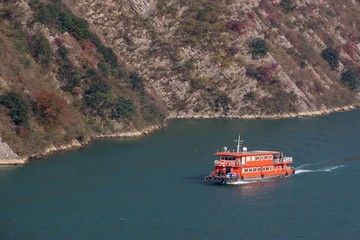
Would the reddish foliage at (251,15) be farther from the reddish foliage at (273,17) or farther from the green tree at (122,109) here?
the green tree at (122,109)

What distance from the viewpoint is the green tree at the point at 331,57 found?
152125 mm

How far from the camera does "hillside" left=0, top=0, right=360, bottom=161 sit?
3883 inches

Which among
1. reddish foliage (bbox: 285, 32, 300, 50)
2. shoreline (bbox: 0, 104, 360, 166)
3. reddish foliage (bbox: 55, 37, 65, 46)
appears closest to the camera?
shoreline (bbox: 0, 104, 360, 166)

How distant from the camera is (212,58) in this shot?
13350 centimetres

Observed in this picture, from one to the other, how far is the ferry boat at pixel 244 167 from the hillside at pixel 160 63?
20036 millimetres

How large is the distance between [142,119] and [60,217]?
42658mm

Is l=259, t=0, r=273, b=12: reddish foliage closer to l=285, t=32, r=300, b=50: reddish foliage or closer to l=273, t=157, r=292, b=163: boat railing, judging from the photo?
l=285, t=32, r=300, b=50: reddish foliage

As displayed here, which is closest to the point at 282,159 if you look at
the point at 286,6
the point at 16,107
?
the point at 16,107

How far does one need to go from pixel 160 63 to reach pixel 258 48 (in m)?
15.0

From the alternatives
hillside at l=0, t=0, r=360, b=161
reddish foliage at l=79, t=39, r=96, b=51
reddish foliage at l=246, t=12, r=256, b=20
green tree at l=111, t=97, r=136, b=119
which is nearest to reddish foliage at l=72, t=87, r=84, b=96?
hillside at l=0, t=0, r=360, b=161

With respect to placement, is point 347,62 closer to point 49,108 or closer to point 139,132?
point 139,132

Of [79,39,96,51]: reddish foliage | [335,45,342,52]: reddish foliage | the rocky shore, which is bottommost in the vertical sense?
the rocky shore

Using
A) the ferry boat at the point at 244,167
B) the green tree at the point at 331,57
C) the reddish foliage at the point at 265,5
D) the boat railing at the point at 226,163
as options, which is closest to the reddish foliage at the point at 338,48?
the green tree at the point at 331,57

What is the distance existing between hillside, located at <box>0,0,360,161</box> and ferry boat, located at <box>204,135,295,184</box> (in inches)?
789
